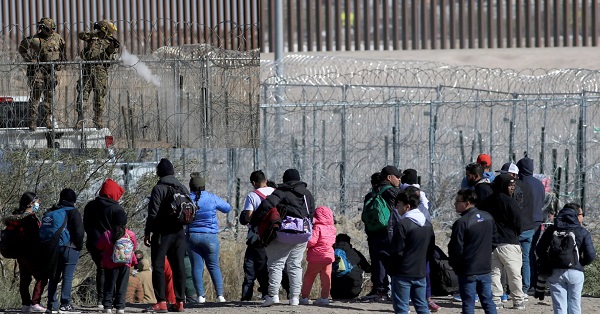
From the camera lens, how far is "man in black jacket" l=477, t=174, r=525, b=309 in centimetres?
875

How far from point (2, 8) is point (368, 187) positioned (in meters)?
9.03

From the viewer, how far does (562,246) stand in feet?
26.3

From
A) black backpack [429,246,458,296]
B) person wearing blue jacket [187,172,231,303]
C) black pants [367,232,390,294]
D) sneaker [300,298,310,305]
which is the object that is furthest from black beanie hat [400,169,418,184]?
person wearing blue jacket [187,172,231,303]

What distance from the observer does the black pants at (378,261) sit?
30.9 ft

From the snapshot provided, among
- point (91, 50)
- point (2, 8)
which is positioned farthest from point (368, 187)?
point (2, 8)

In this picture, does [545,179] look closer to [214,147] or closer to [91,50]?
[214,147]

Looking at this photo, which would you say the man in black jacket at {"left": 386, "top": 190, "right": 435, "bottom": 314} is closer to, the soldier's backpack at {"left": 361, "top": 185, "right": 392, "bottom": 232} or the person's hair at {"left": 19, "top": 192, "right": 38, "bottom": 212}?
the soldier's backpack at {"left": 361, "top": 185, "right": 392, "bottom": 232}

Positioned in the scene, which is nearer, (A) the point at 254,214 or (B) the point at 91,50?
(A) the point at 254,214

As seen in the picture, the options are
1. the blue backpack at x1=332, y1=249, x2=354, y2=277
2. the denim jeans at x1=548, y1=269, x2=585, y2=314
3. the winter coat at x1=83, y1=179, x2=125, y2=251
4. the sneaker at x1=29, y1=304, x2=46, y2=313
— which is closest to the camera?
the denim jeans at x1=548, y1=269, x2=585, y2=314

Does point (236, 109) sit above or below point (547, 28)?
below

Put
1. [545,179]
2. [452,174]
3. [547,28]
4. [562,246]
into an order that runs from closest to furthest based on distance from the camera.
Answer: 1. [562,246]
2. [545,179]
3. [452,174]
4. [547,28]

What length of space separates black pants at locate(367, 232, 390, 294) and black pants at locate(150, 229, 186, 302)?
5.05 ft

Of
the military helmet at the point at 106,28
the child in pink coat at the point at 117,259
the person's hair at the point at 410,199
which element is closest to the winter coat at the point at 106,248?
the child in pink coat at the point at 117,259

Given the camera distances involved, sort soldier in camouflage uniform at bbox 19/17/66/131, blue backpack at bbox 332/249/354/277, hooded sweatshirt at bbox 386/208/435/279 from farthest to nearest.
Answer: soldier in camouflage uniform at bbox 19/17/66/131 → blue backpack at bbox 332/249/354/277 → hooded sweatshirt at bbox 386/208/435/279
